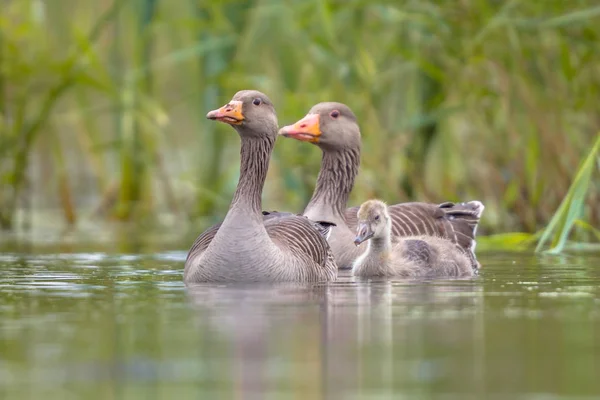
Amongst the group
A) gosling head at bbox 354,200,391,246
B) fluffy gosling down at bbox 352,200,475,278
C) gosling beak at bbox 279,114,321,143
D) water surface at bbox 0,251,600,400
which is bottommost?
water surface at bbox 0,251,600,400

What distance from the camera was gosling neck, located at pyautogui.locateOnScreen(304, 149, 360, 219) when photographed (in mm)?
12797

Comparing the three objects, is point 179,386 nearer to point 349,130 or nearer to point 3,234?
point 349,130

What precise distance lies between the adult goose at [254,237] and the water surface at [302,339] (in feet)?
0.78

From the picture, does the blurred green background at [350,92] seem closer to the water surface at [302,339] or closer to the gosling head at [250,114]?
the gosling head at [250,114]

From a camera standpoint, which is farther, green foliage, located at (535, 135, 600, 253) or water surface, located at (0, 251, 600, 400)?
green foliage, located at (535, 135, 600, 253)

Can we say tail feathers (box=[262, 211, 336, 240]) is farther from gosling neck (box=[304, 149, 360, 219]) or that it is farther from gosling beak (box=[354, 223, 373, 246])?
gosling beak (box=[354, 223, 373, 246])

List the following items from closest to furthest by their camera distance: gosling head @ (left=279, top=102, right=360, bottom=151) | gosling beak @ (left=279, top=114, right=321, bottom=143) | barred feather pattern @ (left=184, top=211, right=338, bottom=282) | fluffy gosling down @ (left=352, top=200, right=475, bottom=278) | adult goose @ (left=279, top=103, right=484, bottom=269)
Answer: barred feather pattern @ (left=184, top=211, right=338, bottom=282), fluffy gosling down @ (left=352, top=200, right=475, bottom=278), adult goose @ (left=279, top=103, right=484, bottom=269), gosling beak @ (left=279, top=114, right=321, bottom=143), gosling head @ (left=279, top=102, right=360, bottom=151)

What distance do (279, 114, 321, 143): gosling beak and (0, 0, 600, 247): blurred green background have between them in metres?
1.12

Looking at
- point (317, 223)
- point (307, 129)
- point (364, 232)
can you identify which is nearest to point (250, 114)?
point (364, 232)

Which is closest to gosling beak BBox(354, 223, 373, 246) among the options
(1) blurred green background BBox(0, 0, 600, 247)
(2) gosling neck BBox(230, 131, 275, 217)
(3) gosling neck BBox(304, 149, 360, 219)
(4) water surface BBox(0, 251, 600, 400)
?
(4) water surface BBox(0, 251, 600, 400)

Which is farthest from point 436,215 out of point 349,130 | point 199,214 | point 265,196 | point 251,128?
point 265,196

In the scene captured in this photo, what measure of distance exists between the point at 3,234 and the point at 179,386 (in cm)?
1186

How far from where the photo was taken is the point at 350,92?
595 inches

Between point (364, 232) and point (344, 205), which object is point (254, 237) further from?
point (344, 205)
